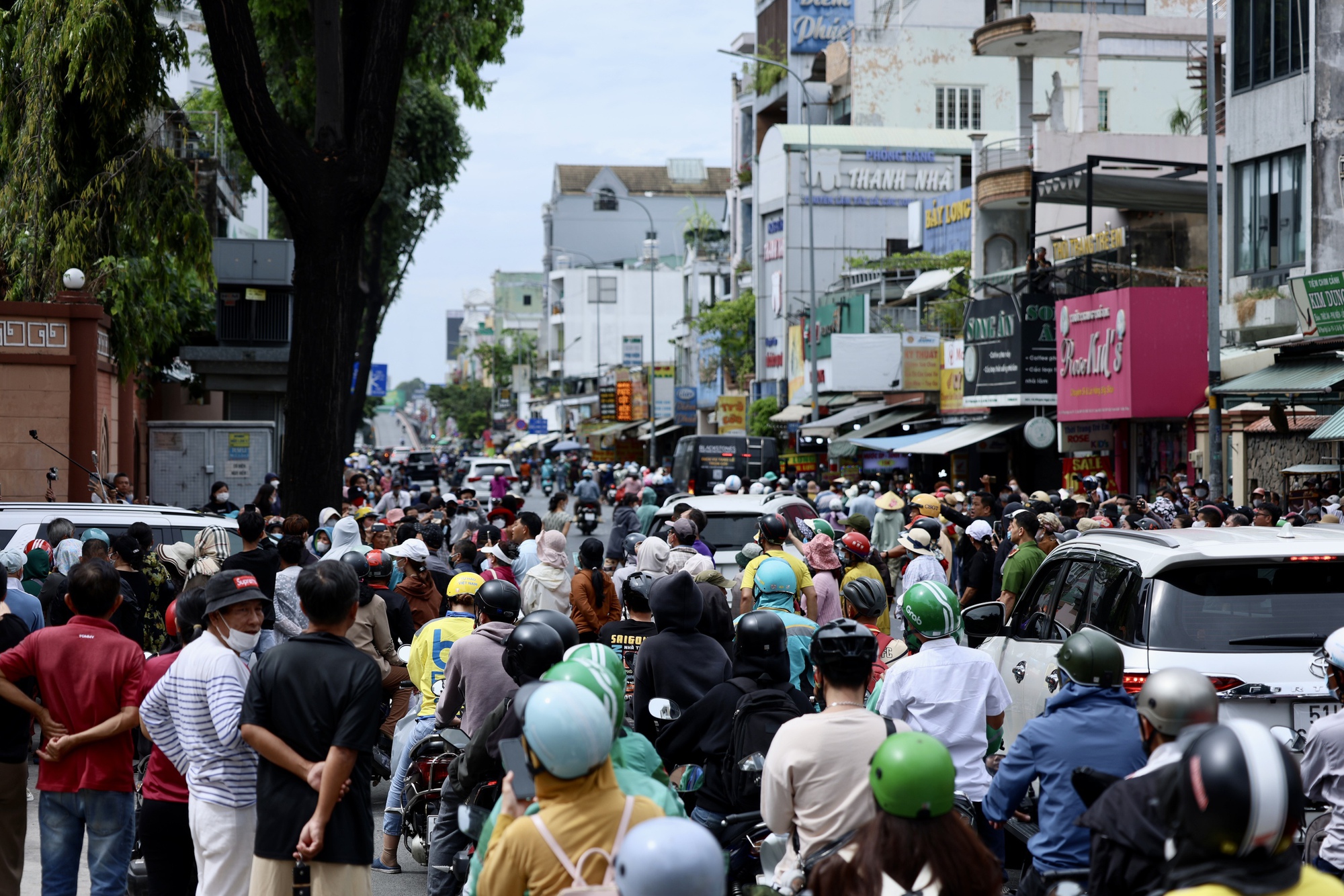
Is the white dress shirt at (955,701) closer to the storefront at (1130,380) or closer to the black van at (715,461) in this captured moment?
the storefront at (1130,380)

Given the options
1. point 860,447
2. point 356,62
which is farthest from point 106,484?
point 860,447

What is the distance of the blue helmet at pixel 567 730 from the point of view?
350 centimetres

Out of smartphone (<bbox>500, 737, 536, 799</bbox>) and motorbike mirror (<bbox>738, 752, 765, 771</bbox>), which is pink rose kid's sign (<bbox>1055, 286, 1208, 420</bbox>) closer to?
motorbike mirror (<bbox>738, 752, 765, 771</bbox>)

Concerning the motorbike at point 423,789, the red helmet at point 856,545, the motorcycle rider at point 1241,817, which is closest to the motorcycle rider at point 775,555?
the red helmet at point 856,545

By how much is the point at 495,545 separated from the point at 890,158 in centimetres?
4193

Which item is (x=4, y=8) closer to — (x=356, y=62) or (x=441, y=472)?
(x=356, y=62)

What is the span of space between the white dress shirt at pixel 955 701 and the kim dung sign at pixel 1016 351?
77.9ft

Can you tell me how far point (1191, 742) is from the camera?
294 centimetres

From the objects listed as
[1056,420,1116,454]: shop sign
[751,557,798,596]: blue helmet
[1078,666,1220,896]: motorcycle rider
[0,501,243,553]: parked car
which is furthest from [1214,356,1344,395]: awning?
[1078,666,1220,896]: motorcycle rider

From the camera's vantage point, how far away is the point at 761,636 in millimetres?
5652

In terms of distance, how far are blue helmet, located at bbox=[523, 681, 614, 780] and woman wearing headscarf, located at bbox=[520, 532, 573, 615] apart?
7198 millimetres

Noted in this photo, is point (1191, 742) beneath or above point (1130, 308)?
beneath

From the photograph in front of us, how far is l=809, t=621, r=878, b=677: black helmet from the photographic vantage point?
472 cm

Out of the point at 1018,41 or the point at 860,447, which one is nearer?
the point at 1018,41
